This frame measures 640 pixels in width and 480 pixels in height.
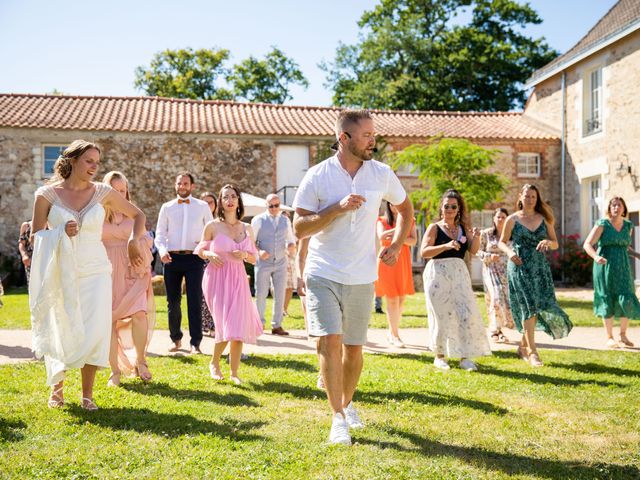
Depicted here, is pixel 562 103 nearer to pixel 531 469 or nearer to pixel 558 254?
pixel 558 254

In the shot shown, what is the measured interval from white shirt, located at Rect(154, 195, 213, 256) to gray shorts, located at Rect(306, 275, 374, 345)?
4.28 meters

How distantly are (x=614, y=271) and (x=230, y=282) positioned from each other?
5370 mm

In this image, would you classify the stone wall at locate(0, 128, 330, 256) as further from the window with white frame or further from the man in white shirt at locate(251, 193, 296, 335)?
the man in white shirt at locate(251, 193, 296, 335)

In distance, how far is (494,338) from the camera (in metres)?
9.69

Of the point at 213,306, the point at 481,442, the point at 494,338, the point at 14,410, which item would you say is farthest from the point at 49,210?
the point at 494,338

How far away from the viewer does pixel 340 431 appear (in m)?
4.32

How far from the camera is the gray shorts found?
14.4 feet

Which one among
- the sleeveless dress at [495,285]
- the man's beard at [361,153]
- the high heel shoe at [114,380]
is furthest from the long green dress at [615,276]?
the high heel shoe at [114,380]

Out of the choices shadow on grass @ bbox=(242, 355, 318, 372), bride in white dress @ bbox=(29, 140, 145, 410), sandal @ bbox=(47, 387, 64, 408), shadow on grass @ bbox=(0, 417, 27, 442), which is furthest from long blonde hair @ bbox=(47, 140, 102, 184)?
shadow on grass @ bbox=(242, 355, 318, 372)

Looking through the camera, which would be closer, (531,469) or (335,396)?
(531,469)

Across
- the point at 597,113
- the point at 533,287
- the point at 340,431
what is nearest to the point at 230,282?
the point at 340,431

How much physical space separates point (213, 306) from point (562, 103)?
20571 mm

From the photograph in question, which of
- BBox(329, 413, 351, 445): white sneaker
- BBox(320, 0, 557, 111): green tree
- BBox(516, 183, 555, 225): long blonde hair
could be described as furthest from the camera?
BBox(320, 0, 557, 111): green tree

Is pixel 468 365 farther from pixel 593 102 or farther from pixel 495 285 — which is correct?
pixel 593 102
